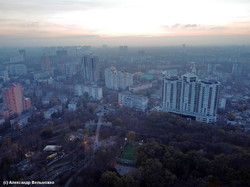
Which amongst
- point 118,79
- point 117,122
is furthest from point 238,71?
point 117,122

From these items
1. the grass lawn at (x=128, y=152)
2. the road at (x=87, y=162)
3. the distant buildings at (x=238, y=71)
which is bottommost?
the grass lawn at (x=128, y=152)

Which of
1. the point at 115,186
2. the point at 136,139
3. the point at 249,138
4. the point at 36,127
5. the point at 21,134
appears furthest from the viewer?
the point at 36,127

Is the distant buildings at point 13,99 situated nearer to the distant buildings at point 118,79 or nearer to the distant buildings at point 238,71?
the distant buildings at point 118,79

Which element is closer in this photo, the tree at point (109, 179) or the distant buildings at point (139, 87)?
the tree at point (109, 179)

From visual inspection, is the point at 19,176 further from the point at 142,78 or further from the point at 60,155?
the point at 142,78

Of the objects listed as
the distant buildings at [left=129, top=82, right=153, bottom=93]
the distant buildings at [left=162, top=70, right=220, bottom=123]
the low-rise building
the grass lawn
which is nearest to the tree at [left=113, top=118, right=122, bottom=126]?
the grass lawn

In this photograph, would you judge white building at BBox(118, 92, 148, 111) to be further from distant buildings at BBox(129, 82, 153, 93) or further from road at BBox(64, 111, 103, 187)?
road at BBox(64, 111, 103, 187)

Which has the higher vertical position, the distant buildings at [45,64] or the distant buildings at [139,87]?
the distant buildings at [45,64]

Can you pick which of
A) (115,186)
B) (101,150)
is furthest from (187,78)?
(115,186)

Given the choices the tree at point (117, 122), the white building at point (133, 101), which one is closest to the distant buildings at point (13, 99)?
the white building at point (133, 101)
